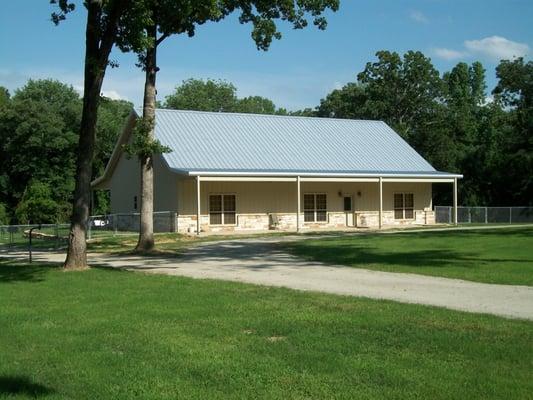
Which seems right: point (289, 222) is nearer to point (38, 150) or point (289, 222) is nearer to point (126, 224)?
point (126, 224)

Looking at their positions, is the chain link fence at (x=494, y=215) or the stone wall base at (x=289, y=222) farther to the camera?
the chain link fence at (x=494, y=215)

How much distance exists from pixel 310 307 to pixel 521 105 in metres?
28.8

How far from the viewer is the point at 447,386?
224 inches

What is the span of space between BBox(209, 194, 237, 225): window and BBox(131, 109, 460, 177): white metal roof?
194 centimetres

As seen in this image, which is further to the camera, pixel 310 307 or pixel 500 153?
pixel 500 153

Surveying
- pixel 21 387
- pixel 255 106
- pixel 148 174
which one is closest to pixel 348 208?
pixel 148 174

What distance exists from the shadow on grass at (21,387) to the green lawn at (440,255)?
9.68 m

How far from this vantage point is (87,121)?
1633cm

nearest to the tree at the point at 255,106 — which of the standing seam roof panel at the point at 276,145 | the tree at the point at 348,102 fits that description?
the tree at the point at 348,102

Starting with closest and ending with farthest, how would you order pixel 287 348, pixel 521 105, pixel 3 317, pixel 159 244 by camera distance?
1. pixel 287 348
2. pixel 3 317
3. pixel 159 244
4. pixel 521 105

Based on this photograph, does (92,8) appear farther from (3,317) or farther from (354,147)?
(354,147)

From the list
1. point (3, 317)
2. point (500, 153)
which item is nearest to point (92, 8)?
point (3, 317)

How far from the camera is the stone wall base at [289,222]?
34.1 m

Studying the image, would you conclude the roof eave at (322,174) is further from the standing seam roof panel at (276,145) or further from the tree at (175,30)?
the tree at (175,30)
